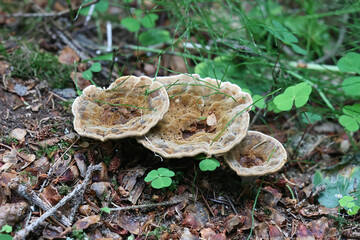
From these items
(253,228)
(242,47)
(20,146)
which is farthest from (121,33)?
(253,228)

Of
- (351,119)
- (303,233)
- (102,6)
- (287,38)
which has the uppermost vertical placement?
(287,38)

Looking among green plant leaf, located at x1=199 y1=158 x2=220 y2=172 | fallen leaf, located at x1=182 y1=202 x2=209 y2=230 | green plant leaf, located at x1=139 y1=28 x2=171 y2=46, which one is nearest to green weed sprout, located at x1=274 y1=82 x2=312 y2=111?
green plant leaf, located at x1=199 y1=158 x2=220 y2=172

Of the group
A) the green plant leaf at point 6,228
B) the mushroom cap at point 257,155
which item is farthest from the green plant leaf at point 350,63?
the green plant leaf at point 6,228

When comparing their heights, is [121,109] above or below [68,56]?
above

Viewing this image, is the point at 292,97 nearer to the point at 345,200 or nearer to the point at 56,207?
the point at 345,200

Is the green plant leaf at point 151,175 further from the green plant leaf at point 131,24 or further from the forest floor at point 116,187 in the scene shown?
the green plant leaf at point 131,24

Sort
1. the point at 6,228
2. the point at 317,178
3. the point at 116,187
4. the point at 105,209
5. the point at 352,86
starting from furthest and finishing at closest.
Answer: the point at 352,86, the point at 317,178, the point at 116,187, the point at 105,209, the point at 6,228

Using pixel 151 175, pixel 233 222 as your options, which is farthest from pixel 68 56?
pixel 233 222

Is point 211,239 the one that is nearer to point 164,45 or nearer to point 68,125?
point 68,125
